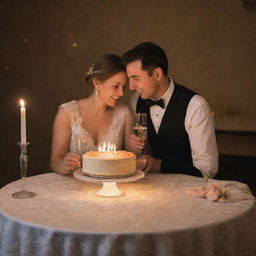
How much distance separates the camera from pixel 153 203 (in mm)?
2170

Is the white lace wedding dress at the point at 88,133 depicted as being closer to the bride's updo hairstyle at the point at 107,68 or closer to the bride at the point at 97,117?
the bride at the point at 97,117

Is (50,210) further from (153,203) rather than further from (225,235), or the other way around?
(225,235)

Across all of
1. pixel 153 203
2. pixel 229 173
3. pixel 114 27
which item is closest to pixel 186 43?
pixel 114 27

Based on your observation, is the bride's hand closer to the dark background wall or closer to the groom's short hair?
the groom's short hair

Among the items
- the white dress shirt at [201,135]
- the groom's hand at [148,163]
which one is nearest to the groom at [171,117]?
the white dress shirt at [201,135]

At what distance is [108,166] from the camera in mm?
2197

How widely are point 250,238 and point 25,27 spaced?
3.88 meters

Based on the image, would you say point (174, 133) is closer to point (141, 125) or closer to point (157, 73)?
point (157, 73)

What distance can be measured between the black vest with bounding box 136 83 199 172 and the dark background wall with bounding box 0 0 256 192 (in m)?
0.97

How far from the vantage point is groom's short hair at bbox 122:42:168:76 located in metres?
3.18

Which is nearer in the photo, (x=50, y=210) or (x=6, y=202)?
(x=50, y=210)

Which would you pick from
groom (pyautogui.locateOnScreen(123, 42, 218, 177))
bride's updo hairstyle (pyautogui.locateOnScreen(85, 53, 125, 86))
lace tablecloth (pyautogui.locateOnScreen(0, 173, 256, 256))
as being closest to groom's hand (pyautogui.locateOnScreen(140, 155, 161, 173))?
groom (pyautogui.locateOnScreen(123, 42, 218, 177))

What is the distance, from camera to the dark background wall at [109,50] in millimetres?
4590

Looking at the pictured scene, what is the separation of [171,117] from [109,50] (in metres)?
1.96
